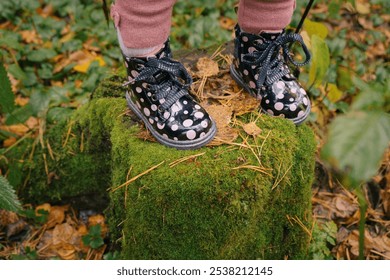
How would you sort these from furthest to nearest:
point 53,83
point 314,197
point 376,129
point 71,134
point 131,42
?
1. point 53,83
2. point 314,197
3. point 71,134
4. point 131,42
5. point 376,129

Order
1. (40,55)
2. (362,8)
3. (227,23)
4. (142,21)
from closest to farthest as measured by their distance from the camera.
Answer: (142,21)
(40,55)
(227,23)
(362,8)

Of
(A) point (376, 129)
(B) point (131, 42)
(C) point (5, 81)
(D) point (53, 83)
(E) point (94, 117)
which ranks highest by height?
(A) point (376, 129)

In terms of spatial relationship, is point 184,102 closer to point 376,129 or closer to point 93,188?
point 93,188

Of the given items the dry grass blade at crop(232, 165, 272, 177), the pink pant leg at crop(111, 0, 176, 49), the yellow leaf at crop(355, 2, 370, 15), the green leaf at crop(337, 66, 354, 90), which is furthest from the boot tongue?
the yellow leaf at crop(355, 2, 370, 15)

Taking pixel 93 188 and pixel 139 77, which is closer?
pixel 139 77

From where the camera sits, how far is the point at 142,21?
1.10m

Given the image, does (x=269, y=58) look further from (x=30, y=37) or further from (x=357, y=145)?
(x=30, y=37)

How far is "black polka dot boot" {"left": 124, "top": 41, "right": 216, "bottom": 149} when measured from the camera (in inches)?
47.6

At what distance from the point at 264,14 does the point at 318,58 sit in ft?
1.37

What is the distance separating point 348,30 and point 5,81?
2.07m

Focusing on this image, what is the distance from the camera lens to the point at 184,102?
126 centimetres

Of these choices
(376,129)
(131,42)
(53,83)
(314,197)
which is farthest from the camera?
(53,83)

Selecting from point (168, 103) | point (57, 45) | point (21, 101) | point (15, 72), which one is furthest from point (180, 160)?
point (57, 45)
